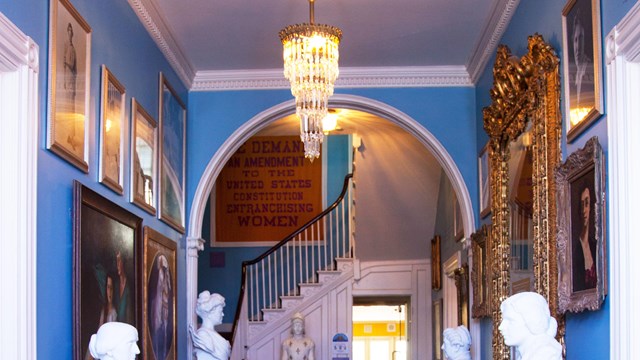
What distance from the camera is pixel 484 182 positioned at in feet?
28.4

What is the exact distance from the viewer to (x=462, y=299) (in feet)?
32.1

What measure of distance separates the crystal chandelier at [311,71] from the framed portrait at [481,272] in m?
2.34

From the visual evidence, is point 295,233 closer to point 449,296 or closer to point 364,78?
point 449,296

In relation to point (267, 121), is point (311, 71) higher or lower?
lower

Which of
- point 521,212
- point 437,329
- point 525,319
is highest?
point 521,212

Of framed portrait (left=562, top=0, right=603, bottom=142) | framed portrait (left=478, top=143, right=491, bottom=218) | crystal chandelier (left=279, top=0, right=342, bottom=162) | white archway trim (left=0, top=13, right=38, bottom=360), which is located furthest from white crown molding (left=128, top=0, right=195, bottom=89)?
framed portrait (left=562, top=0, right=603, bottom=142)

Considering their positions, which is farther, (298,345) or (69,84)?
(298,345)

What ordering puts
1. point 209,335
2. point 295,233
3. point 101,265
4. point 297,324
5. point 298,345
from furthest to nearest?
point 295,233
point 297,324
point 298,345
point 209,335
point 101,265

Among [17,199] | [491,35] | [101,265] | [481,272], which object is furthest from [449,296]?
[17,199]

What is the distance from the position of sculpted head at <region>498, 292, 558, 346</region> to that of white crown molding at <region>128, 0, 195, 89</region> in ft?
12.9

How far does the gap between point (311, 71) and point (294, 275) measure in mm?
7089

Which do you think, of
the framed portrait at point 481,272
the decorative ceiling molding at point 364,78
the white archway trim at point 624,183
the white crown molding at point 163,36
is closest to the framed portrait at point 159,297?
the white crown molding at point 163,36

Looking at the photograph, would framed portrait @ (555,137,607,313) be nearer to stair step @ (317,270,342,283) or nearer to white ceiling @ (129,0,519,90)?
white ceiling @ (129,0,519,90)

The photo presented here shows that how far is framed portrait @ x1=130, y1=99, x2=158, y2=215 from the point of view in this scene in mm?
6973
